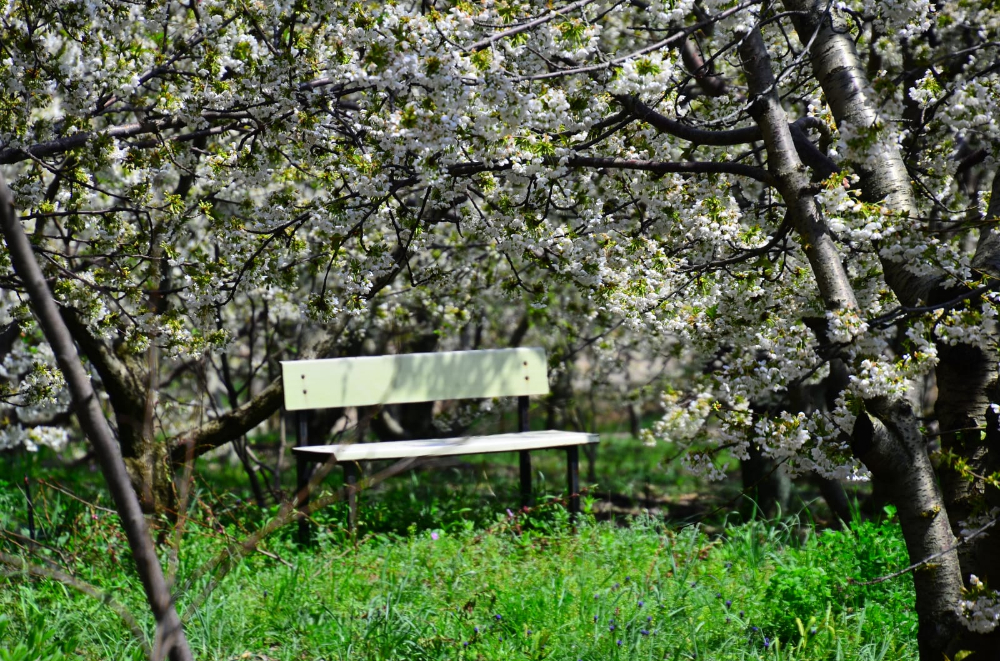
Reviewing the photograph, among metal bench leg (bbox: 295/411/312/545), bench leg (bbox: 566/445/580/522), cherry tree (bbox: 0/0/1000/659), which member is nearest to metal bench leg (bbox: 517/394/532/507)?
bench leg (bbox: 566/445/580/522)

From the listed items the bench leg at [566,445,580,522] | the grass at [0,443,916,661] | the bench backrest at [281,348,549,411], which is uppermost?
the bench backrest at [281,348,549,411]

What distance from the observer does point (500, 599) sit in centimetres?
366

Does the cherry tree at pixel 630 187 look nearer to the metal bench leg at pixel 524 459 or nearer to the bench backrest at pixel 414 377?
the bench backrest at pixel 414 377

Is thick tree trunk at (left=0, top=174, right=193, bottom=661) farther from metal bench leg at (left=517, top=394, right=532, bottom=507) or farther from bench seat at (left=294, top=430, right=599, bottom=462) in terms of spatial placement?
metal bench leg at (left=517, top=394, right=532, bottom=507)

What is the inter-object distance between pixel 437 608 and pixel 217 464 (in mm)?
8452

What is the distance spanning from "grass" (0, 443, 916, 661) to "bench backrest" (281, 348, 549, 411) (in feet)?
3.05

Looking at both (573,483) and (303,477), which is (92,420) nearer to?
(303,477)

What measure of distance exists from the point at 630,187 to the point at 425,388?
2510 mm

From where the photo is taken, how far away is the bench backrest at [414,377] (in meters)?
5.50

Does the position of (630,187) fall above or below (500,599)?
above

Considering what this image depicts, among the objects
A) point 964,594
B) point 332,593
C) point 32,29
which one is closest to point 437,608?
point 332,593

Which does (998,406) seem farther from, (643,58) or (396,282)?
(396,282)

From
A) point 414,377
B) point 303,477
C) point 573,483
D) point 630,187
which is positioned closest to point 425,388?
point 414,377

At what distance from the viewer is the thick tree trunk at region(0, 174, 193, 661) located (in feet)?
5.39
